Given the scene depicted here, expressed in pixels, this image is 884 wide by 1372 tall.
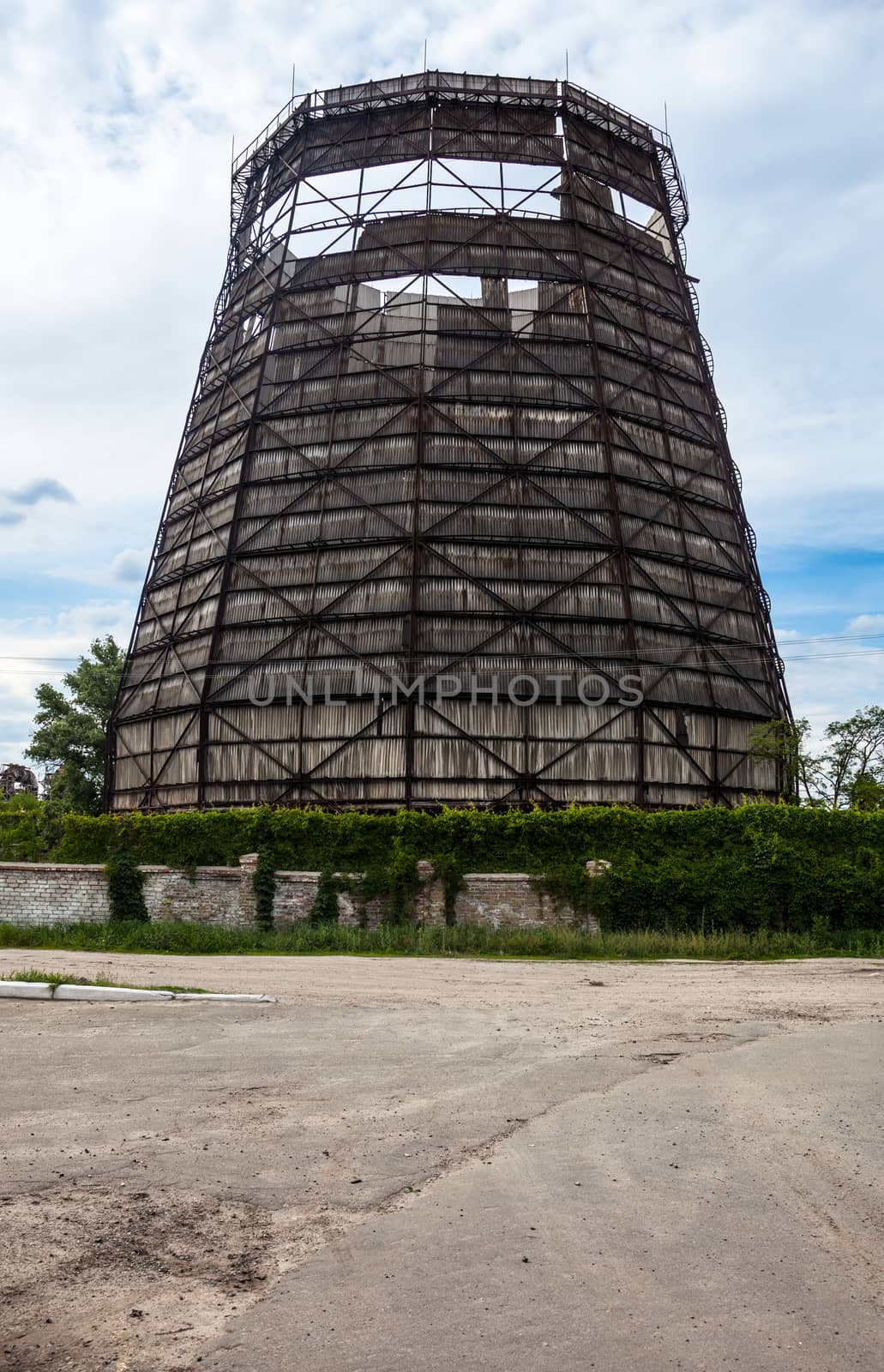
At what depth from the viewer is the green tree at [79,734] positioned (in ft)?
121

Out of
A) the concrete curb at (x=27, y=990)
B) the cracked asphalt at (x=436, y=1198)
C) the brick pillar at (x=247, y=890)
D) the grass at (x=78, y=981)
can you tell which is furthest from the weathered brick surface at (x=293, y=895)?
the cracked asphalt at (x=436, y=1198)

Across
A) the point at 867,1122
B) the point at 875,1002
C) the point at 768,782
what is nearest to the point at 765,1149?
the point at 867,1122

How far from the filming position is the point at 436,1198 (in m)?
5.11

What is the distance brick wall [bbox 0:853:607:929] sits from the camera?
22.7m

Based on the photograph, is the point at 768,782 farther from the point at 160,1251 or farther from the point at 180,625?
the point at 160,1251

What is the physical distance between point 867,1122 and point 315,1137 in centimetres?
366

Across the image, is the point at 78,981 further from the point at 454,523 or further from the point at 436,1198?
the point at 454,523

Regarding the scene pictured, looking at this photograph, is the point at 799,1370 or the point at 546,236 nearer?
the point at 799,1370

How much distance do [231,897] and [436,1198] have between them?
64.1 feet

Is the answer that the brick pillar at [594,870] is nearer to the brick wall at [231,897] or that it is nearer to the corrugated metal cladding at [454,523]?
the brick wall at [231,897]

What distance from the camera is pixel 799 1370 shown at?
3525 millimetres

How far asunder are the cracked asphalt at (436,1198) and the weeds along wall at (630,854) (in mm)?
12250

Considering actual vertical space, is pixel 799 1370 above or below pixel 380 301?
below

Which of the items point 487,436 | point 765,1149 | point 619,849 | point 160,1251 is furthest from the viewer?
point 487,436
